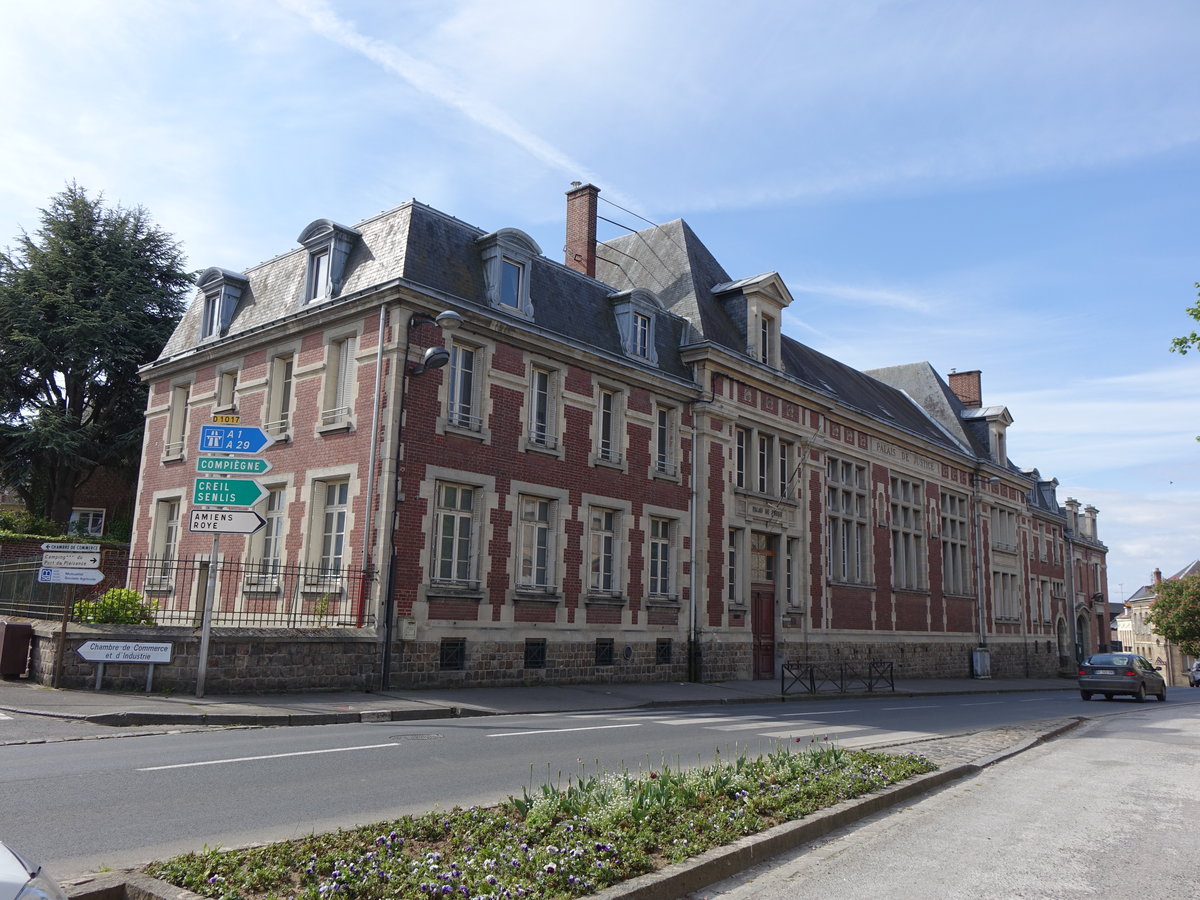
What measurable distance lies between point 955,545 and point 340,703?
30465 mm

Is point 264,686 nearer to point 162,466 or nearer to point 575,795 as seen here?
point 575,795

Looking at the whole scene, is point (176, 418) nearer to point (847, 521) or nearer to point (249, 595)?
point (249, 595)

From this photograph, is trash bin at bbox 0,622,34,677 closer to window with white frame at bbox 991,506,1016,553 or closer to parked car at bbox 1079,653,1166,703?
parked car at bbox 1079,653,1166,703

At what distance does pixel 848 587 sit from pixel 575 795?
80.4ft

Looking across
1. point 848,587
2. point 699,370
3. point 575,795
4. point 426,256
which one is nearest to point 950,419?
point 848,587

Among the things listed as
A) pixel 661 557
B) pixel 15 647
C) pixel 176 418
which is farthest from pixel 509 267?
pixel 15 647

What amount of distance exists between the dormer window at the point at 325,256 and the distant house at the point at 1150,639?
9059cm

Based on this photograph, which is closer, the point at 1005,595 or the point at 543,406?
the point at 543,406

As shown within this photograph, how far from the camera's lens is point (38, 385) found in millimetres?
31516

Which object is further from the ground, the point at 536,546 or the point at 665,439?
the point at 665,439

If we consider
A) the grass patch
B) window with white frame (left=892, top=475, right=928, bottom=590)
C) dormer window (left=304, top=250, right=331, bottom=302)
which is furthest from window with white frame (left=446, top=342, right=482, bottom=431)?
window with white frame (left=892, top=475, right=928, bottom=590)

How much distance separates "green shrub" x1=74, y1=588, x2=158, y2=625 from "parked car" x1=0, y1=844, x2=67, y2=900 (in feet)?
41.3

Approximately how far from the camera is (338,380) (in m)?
18.8

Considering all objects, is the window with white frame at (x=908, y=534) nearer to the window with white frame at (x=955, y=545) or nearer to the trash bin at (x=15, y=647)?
the window with white frame at (x=955, y=545)
